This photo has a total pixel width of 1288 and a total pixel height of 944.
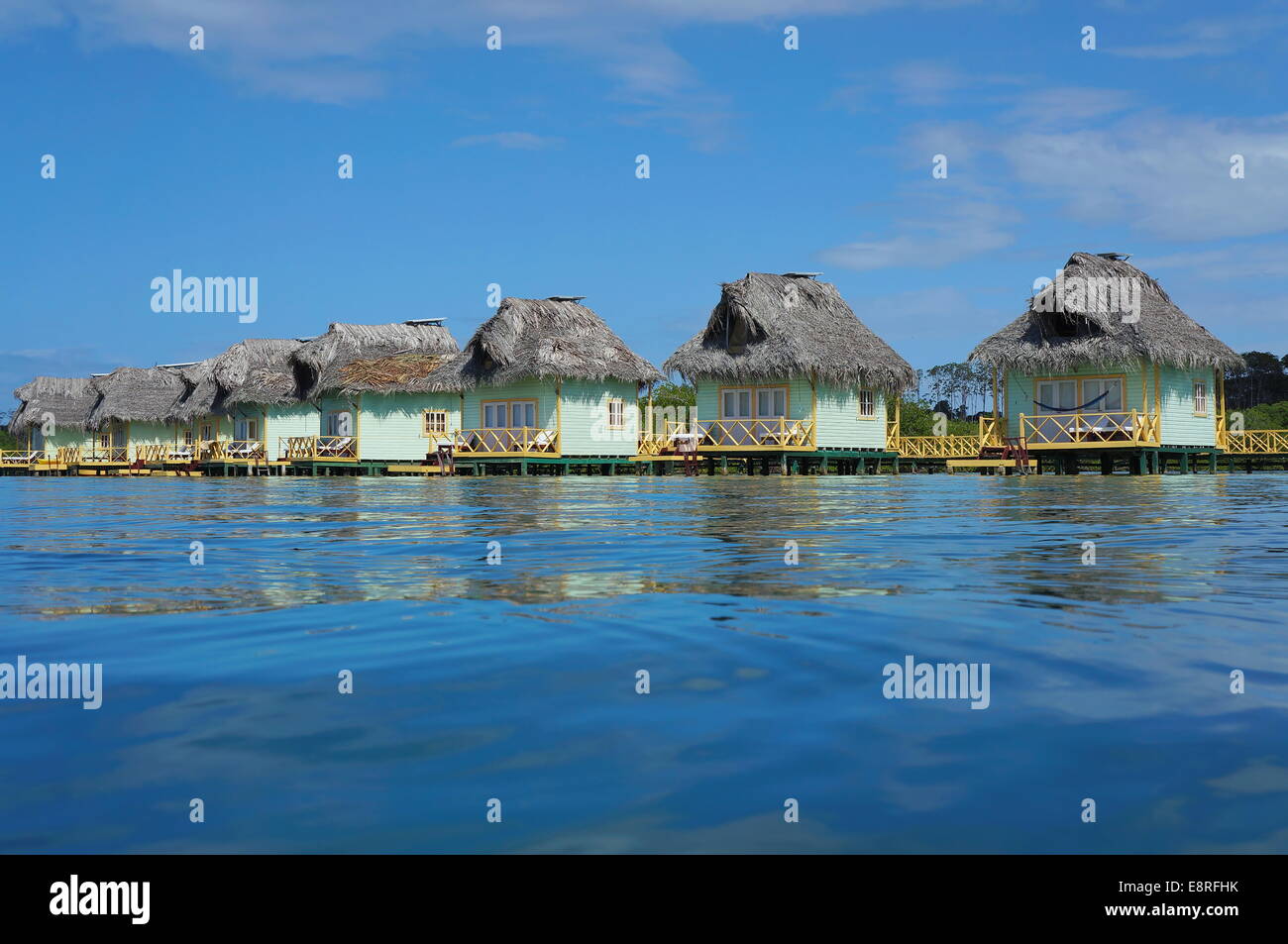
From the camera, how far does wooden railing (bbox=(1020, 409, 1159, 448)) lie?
29.1 meters

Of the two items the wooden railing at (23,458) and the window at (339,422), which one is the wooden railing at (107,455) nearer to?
the wooden railing at (23,458)

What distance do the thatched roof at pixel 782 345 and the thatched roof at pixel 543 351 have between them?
9.14 ft

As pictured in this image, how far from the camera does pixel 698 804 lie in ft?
8.27

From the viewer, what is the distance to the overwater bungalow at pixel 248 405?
45812 mm

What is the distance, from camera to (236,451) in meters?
47.2

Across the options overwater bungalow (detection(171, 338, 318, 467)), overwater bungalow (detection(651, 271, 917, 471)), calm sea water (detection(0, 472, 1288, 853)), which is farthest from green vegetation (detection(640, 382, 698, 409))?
calm sea water (detection(0, 472, 1288, 853))

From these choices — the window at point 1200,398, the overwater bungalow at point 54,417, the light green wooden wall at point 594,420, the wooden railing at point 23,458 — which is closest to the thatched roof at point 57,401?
the overwater bungalow at point 54,417

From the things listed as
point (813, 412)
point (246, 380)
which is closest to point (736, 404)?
point (813, 412)

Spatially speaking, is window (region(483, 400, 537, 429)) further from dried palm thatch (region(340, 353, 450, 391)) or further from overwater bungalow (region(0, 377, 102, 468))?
overwater bungalow (region(0, 377, 102, 468))

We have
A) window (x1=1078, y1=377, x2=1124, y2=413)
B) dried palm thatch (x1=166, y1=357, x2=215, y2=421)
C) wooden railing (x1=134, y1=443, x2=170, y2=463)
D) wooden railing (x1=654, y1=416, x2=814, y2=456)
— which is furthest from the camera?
wooden railing (x1=134, y1=443, x2=170, y2=463)

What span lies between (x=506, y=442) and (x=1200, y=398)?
18.5 m

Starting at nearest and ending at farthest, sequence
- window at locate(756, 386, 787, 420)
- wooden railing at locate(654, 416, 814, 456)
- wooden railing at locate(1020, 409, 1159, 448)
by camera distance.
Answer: wooden railing at locate(1020, 409, 1159, 448)
wooden railing at locate(654, 416, 814, 456)
window at locate(756, 386, 787, 420)

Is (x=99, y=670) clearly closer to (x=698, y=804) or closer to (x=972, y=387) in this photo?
(x=698, y=804)

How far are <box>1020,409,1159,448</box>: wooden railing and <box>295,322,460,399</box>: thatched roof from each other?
19.8 m
